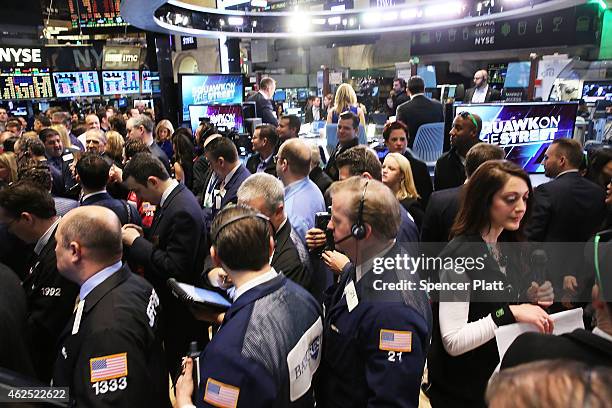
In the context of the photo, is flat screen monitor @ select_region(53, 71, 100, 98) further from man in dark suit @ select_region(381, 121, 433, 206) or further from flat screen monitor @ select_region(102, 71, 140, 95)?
man in dark suit @ select_region(381, 121, 433, 206)

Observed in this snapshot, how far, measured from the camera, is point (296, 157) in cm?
299

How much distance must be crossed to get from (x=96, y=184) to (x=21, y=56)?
8005 millimetres

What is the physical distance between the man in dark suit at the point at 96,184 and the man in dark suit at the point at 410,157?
7.38 feet

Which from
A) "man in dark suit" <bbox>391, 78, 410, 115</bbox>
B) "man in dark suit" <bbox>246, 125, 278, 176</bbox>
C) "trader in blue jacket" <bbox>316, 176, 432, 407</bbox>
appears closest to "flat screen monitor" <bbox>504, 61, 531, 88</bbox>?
"man in dark suit" <bbox>391, 78, 410, 115</bbox>

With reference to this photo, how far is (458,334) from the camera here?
1.69m

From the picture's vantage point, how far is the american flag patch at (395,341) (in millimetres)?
1381

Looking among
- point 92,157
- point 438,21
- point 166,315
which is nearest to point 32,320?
point 166,315

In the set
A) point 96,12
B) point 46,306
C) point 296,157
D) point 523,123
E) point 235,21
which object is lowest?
point 46,306

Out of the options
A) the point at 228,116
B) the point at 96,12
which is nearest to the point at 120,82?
the point at 96,12

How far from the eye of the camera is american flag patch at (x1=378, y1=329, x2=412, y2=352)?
1.38 metres

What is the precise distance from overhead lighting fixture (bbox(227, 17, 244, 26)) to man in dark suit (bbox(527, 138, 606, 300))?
9.57m

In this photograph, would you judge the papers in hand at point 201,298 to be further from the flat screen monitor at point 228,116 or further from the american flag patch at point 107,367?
the flat screen monitor at point 228,116

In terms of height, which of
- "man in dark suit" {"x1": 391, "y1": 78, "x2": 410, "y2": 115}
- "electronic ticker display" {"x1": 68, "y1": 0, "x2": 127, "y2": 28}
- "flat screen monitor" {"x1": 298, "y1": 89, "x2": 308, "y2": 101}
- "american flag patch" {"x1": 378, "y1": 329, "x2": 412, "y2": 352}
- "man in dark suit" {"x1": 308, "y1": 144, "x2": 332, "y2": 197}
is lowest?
"american flag patch" {"x1": 378, "y1": 329, "x2": 412, "y2": 352}

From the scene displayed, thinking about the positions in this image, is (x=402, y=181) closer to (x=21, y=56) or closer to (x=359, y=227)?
(x=359, y=227)
